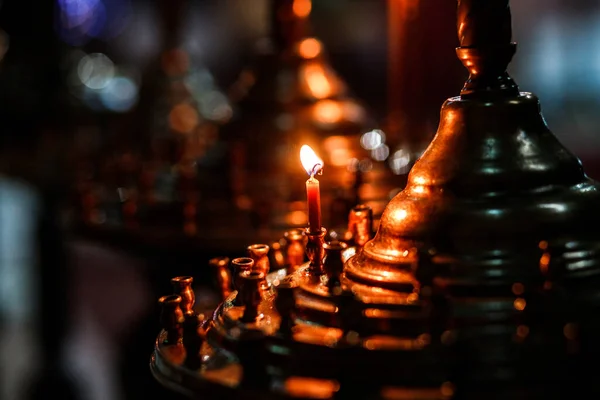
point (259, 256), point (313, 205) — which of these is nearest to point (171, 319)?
point (259, 256)

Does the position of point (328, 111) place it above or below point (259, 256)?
above

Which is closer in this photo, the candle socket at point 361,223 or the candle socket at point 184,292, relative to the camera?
the candle socket at point 184,292

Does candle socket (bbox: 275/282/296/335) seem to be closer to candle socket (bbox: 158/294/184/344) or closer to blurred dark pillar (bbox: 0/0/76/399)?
candle socket (bbox: 158/294/184/344)

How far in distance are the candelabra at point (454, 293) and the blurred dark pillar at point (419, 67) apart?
2.53 meters

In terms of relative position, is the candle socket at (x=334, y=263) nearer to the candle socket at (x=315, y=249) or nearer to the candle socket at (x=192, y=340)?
the candle socket at (x=315, y=249)

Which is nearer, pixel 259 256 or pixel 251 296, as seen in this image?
pixel 251 296

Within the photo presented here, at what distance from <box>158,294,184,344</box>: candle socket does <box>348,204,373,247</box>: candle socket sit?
18.2 inches

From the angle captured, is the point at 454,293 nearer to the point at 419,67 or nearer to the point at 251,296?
the point at 251,296

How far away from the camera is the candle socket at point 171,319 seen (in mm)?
1698

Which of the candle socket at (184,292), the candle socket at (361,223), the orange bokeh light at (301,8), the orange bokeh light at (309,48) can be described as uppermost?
the orange bokeh light at (301,8)

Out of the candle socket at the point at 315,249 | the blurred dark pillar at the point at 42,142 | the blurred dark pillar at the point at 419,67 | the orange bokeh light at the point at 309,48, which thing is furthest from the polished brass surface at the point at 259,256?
the blurred dark pillar at the point at 42,142

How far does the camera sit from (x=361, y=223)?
199cm

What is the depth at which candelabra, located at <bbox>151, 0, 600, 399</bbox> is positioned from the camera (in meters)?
1.38

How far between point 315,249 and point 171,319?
0.31 metres
